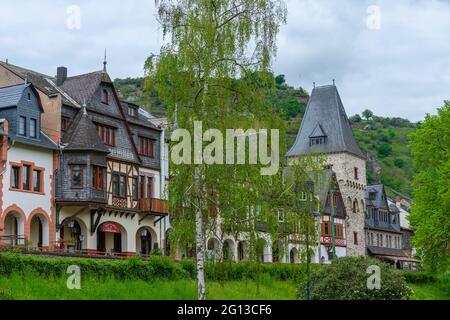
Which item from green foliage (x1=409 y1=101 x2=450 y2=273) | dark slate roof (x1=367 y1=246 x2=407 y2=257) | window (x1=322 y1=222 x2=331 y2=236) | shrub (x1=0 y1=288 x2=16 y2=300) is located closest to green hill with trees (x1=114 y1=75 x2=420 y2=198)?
dark slate roof (x1=367 y1=246 x2=407 y2=257)

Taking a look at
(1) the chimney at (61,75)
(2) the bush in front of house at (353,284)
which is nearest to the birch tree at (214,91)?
(2) the bush in front of house at (353,284)

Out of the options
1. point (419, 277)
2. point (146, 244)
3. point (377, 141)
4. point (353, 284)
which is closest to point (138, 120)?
point (146, 244)

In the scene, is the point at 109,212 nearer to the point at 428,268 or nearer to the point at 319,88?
the point at 428,268

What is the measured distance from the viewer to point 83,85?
169 feet

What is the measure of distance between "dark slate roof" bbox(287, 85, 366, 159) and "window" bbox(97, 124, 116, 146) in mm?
34016

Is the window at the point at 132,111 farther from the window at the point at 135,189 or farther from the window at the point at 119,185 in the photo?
the window at the point at 119,185

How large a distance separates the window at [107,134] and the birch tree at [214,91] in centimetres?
1981

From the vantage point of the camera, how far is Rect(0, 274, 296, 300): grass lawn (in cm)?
3028

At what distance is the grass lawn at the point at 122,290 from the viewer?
30281 mm

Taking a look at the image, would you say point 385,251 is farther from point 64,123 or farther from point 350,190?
point 64,123

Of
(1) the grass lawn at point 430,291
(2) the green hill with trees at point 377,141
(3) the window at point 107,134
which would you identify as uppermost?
(2) the green hill with trees at point 377,141

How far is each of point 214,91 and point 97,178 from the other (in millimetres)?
19168

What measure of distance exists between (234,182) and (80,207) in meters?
20.4

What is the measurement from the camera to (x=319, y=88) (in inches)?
3398
